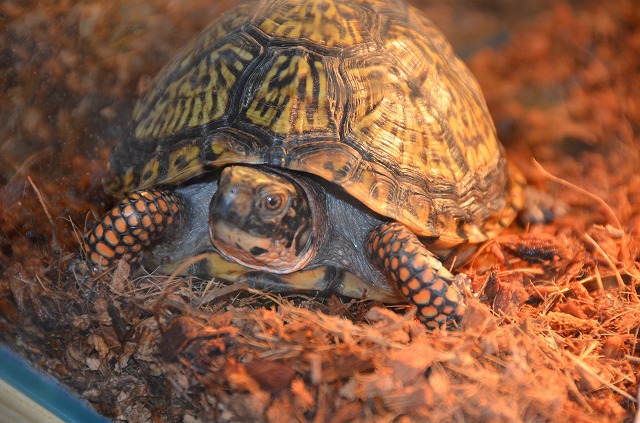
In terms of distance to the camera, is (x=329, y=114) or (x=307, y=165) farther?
(x=329, y=114)

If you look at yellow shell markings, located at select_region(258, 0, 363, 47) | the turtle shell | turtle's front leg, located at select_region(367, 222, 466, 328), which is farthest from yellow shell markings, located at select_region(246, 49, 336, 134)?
turtle's front leg, located at select_region(367, 222, 466, 328)

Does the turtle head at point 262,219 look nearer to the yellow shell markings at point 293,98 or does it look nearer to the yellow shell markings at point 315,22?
the yellow shell markings at point 293,98

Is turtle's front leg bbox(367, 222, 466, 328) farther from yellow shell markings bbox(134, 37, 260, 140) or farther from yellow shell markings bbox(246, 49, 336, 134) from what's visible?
yellow shell markings bbox(134, 37, 260, 140)

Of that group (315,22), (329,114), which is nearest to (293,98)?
(329,114)

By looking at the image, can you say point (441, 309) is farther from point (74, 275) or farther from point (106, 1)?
point (106, 1)

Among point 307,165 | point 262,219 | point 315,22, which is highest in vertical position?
point 315,22

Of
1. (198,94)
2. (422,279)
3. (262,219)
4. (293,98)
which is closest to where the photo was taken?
(262,219)

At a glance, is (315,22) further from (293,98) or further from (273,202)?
(273,202)
